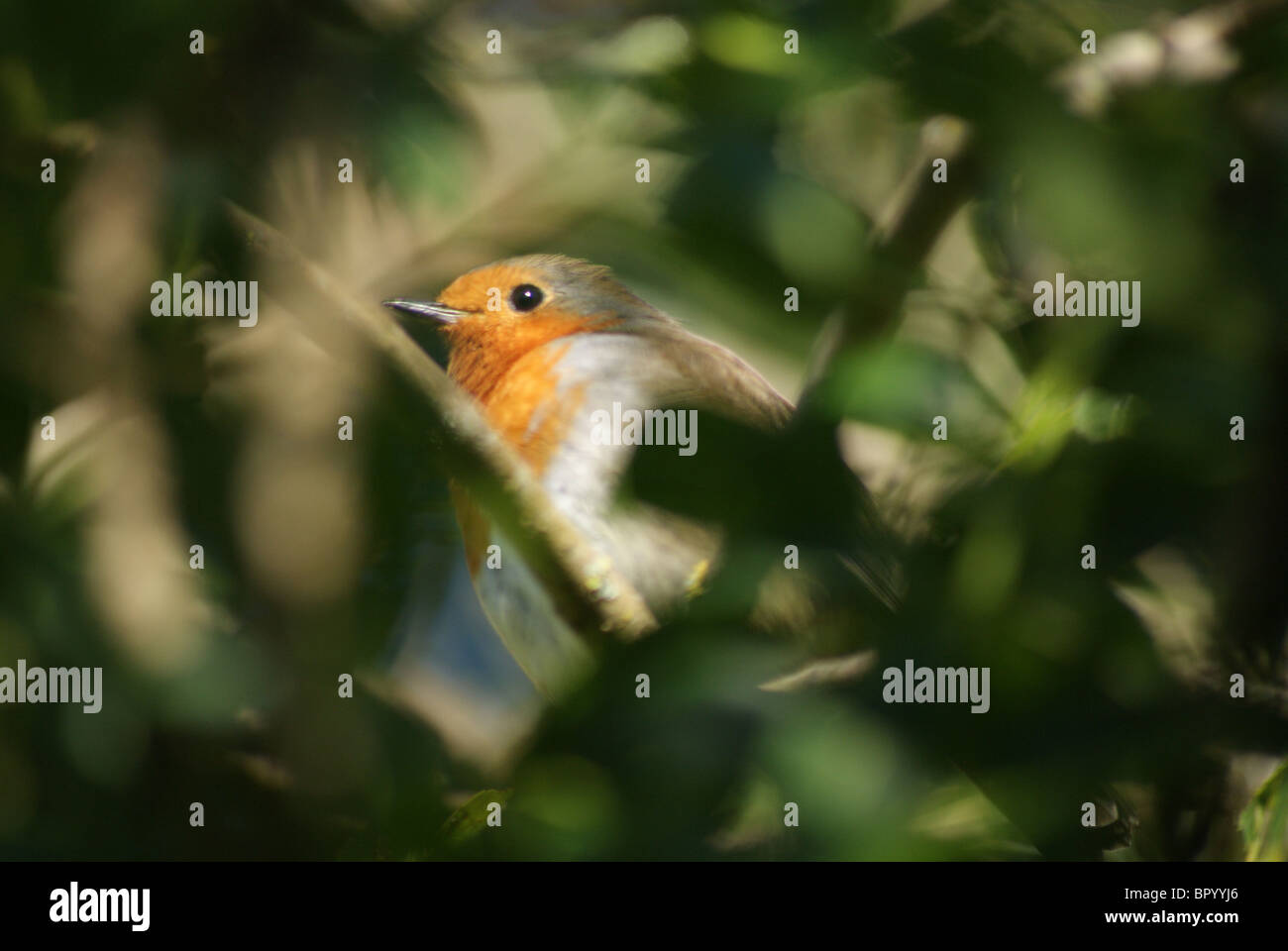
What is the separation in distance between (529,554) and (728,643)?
0.30m

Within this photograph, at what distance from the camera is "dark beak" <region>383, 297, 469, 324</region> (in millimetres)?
1583

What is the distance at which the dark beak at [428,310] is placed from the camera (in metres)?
1.58

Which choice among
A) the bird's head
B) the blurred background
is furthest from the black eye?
the blurred background

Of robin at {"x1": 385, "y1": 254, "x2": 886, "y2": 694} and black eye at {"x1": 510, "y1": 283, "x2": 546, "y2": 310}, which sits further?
black eye at {"x1": 510, "y1": 283, "x2": 546, "y2": 310}

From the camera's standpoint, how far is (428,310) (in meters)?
1.60

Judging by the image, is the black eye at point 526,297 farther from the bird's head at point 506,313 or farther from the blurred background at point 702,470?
the blurred background at point 702,470

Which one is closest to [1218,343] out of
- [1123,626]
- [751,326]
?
[1123,626]

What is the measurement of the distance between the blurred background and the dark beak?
0.16 ft

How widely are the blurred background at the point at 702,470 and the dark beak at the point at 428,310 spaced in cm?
5

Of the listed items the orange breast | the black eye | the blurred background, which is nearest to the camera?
the blurred background

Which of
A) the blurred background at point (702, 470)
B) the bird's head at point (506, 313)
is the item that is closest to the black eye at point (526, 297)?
the bird's head at point (506, 313)

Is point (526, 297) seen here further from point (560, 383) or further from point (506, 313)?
point (560, 383)

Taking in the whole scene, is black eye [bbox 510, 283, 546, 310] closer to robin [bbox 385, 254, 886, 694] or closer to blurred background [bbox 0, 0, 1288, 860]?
robin [bbox 385, 254, 886, 694]

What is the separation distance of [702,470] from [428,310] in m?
0.88
